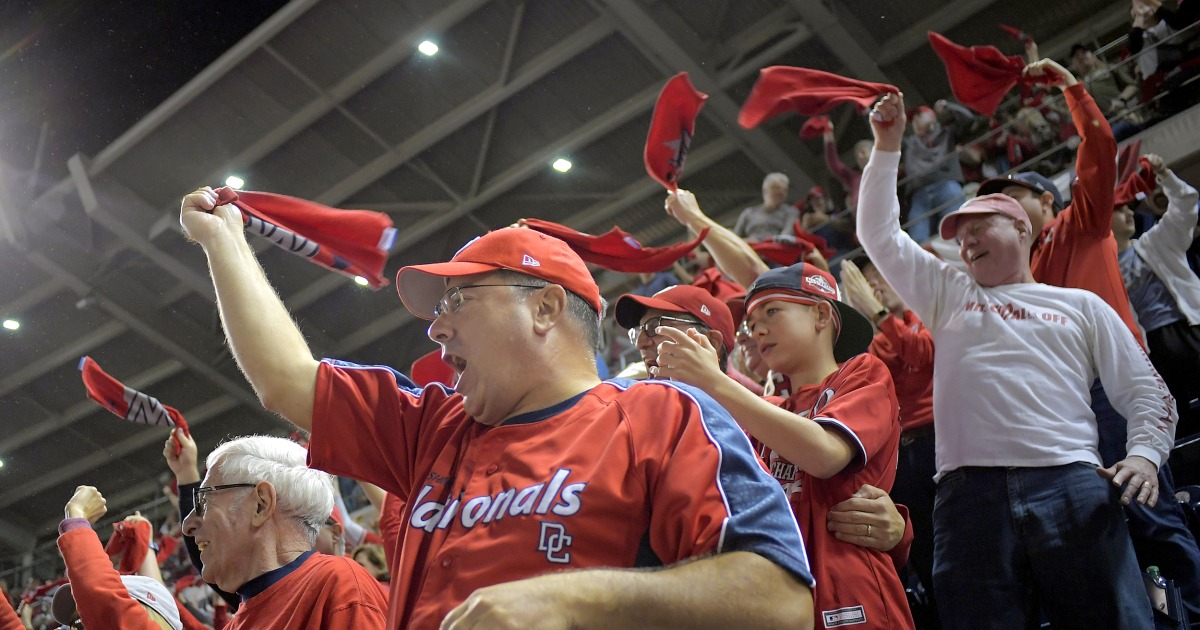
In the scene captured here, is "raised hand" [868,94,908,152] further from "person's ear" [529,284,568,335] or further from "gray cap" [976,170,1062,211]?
"person's ear" [529,284,568,335]

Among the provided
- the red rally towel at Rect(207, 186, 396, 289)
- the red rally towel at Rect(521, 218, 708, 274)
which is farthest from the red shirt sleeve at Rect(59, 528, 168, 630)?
the red rally towel at Rect(521, 218, 708, 274)

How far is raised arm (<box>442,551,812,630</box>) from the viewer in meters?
1.20

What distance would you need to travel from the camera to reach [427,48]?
9.55 m

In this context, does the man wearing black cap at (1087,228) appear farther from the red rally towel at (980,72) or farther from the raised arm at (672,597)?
the raised arm at (672,597)

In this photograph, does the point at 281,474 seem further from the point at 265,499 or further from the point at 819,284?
the point at 819,284

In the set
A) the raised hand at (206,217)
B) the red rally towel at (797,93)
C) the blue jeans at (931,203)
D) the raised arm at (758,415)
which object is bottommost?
the raised arm at (758,415)

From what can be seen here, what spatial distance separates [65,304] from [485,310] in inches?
491

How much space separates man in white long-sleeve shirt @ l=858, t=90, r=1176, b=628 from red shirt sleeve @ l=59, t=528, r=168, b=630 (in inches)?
87.2

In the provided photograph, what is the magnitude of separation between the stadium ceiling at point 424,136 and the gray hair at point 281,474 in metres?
7.17

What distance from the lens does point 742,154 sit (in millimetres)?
Result: 11359

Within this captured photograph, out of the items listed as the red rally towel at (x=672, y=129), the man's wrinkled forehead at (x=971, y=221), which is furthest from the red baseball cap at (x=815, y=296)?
the red rally towel at (x=672, y=129)

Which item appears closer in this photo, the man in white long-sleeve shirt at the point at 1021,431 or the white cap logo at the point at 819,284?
the man in white long-sleeve shirt at the point at 1021,431

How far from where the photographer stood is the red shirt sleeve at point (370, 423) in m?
1.71

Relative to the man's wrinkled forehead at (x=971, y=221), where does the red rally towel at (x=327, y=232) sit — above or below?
below
